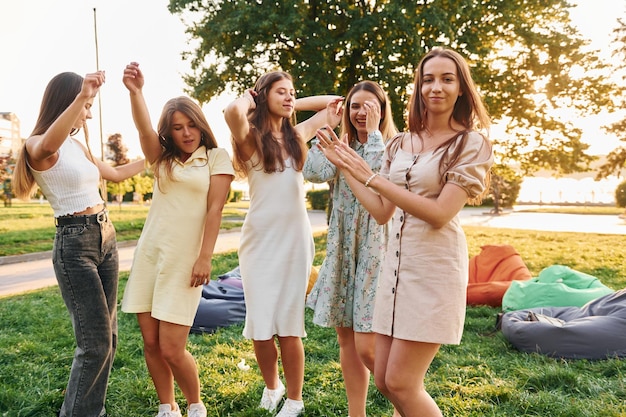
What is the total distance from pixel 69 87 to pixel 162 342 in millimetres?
1470

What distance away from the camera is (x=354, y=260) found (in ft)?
9.98

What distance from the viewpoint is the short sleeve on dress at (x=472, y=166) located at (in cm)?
213

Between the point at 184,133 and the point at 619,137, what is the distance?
2738 cm

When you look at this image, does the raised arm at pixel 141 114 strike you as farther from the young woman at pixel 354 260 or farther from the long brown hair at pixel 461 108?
the long brown hair at pixel 461 108

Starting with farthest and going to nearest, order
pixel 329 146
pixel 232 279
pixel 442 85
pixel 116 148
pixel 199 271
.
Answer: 1. pixel 116 148
2. pixel 232 279
3. pixel 199 271
4. pixel 329 146
5. pixel 442 85

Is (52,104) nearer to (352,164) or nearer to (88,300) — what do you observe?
(88,300)

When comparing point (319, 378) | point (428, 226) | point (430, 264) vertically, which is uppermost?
point (428, 226)

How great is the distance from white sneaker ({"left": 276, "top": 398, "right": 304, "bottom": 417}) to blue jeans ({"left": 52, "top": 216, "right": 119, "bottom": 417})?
1.07m

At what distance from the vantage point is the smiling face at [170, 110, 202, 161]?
3105mm

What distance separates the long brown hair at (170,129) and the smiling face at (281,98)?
0.40 meters

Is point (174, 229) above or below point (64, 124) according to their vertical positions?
below

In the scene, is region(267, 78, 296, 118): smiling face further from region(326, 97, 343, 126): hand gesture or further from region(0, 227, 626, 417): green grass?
region(0, 227, 626, 417): green grass

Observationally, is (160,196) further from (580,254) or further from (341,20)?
(341,20)

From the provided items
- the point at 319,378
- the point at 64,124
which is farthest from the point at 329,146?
the point at 319,378
